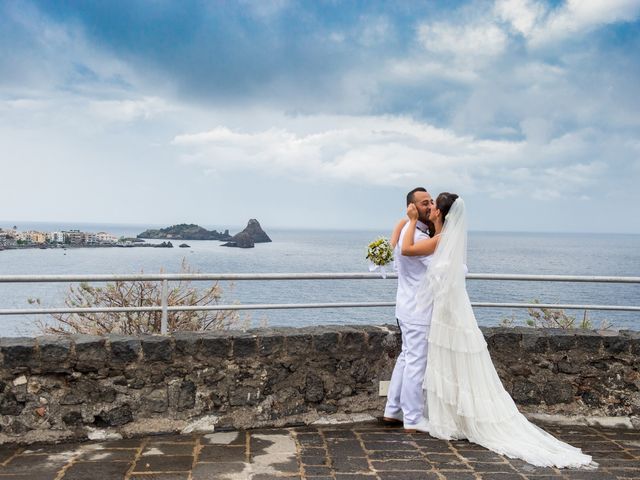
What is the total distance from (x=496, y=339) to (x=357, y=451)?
1782 mm

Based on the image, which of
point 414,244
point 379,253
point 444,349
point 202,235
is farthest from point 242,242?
point 444,349

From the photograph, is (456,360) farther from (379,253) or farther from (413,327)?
(379,253)

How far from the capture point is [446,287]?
4945 millimetres

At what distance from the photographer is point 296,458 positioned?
4395 millimetres

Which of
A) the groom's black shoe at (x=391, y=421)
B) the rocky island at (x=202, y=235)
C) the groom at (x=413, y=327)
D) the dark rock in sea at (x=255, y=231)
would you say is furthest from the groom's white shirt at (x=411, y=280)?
the dark rock in sea at (x=255, y=231)

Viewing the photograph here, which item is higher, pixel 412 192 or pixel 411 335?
pixel 412 192

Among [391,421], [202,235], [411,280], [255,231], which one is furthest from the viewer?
[255,231]

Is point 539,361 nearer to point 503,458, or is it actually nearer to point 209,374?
point 503,458

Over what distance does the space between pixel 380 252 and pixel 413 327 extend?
0.73m

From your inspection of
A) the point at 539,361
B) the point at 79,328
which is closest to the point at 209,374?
the point at 539,361

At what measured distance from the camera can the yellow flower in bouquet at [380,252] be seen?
5.47 m

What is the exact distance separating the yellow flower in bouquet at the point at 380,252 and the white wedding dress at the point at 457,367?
22.0 inches

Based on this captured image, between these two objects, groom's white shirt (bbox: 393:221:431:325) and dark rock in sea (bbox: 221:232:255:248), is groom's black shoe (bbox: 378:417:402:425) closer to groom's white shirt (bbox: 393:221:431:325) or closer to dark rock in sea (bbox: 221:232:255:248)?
groom's white shirt (bbox: 393:221:431:325)

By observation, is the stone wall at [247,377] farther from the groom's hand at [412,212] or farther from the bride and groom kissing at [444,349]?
the groom's hand at [412,212]
